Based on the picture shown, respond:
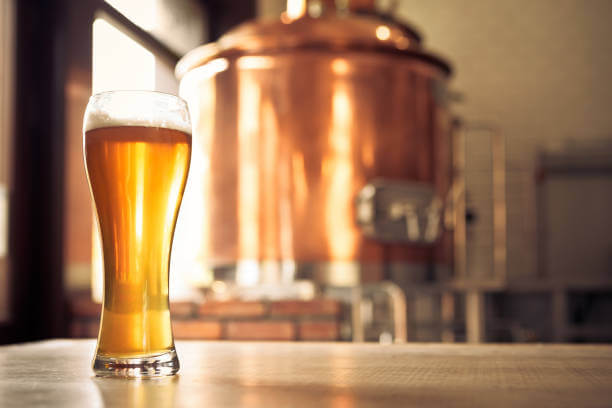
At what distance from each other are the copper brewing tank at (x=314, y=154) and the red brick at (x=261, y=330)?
25cm

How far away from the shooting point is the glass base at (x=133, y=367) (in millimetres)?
534

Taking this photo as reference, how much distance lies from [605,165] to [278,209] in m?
3.06

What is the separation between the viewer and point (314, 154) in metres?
2.60

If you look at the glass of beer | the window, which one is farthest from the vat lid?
the glass of beer

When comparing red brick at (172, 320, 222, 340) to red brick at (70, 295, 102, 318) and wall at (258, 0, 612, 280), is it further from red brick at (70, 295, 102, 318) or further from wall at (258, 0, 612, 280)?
wall at (258, 0, 612, 280)

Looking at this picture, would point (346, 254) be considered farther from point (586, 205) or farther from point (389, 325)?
point (586, 205)

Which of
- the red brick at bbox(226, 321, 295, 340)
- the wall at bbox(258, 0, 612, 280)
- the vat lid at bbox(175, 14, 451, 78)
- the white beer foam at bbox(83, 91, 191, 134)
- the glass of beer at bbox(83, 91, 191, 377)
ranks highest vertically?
the wall at bbox(258, 0, 612, 280)

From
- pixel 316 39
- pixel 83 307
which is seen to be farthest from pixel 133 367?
pixel 316 39

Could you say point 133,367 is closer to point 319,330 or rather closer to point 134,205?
point 134,205

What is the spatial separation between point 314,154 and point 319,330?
2.02 feet

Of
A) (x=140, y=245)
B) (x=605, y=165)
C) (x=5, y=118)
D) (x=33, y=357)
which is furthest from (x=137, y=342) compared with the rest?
(x=605, y=165)

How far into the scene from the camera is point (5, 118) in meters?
2.37

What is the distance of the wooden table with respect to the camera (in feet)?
1.35

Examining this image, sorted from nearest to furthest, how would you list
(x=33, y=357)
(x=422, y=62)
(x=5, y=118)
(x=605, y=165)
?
1. (x=33, y=357)
2. (x=5, y=118)
3. (x=422, y=62)
4. (x=605, y=165)
